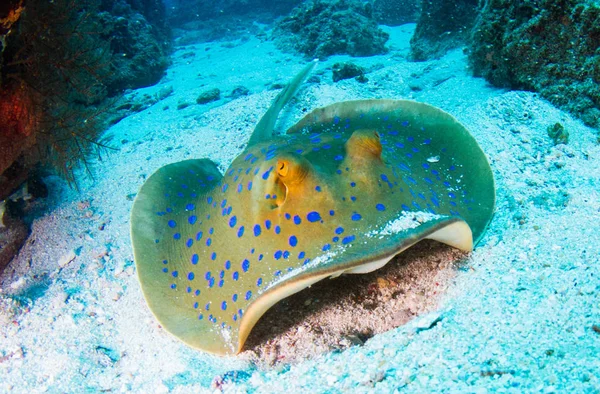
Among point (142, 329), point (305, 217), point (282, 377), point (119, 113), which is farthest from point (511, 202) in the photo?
point (119, 113)

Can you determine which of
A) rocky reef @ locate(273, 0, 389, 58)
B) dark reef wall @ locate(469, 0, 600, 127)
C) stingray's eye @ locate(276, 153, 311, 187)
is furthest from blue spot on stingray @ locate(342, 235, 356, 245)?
rocky reef @ locate(273, 0, 389, 58)

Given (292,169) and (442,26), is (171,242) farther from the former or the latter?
(442,26)

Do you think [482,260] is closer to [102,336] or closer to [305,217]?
[305,217]

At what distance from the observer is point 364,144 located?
2715 millimetres

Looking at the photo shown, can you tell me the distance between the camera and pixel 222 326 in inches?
99.4

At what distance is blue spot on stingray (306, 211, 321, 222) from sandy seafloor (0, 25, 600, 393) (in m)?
0.95

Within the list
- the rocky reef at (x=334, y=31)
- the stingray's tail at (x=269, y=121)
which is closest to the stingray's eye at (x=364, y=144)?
the stingray's tail at (x=269, y=121)

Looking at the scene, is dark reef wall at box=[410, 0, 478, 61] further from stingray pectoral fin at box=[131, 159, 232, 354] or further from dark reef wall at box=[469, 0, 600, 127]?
stingray pectoral fin at box=[131, 159, 232, 354]

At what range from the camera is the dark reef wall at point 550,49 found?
444cm

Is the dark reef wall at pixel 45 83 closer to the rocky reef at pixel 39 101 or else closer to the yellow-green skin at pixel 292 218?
the rocky reef at pixel 39 101

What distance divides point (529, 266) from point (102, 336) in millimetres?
3647

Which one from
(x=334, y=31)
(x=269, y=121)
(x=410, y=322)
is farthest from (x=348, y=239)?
(x=334, y=31)

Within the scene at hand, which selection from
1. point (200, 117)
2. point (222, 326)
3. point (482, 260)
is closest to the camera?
point (222, 326)

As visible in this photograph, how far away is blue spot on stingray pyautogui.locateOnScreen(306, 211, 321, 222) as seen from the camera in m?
2.34
